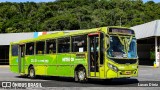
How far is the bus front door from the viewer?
17750 mm

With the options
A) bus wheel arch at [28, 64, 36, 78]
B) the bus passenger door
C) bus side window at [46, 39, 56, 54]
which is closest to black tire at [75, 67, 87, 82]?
bus side window at [46, 39, 56, 54]

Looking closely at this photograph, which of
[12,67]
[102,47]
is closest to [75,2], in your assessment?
[12,67]

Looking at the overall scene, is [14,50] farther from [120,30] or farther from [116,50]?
[116,50]

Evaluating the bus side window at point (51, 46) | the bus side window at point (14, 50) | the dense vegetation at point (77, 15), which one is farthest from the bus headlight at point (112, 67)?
the dense vegetation at point (77, 15)

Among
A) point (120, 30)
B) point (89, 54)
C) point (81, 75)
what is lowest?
point (81, 75)

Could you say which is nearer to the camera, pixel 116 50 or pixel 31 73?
pixel 116 50

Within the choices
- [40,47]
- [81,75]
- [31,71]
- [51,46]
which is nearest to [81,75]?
[81,75]

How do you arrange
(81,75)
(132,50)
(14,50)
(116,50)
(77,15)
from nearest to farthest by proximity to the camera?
(116,50)
(132,50)
(81,75)
(14,50)
(77,15)

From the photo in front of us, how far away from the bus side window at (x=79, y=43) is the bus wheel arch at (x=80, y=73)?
0.92m

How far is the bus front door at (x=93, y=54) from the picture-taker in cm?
1775

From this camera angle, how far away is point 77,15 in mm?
115688

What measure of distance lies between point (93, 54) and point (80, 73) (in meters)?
1.64

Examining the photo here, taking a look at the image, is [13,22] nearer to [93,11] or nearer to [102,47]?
[93,11]

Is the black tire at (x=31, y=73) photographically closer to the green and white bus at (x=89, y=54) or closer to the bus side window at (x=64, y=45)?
the green and white bus at (x=89, y=54)
